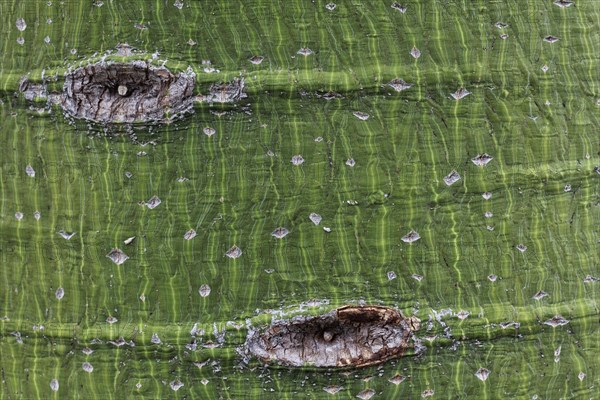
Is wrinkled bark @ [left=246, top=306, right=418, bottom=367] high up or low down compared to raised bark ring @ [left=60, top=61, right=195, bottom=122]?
down

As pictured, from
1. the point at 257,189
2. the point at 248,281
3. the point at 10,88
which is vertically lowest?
the point at 248,281

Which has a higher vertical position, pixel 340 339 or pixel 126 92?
pixel 126 92

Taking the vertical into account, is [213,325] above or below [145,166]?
below

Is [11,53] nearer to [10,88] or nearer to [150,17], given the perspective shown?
[10,88]

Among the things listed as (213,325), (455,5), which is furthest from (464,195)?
(213,325)
